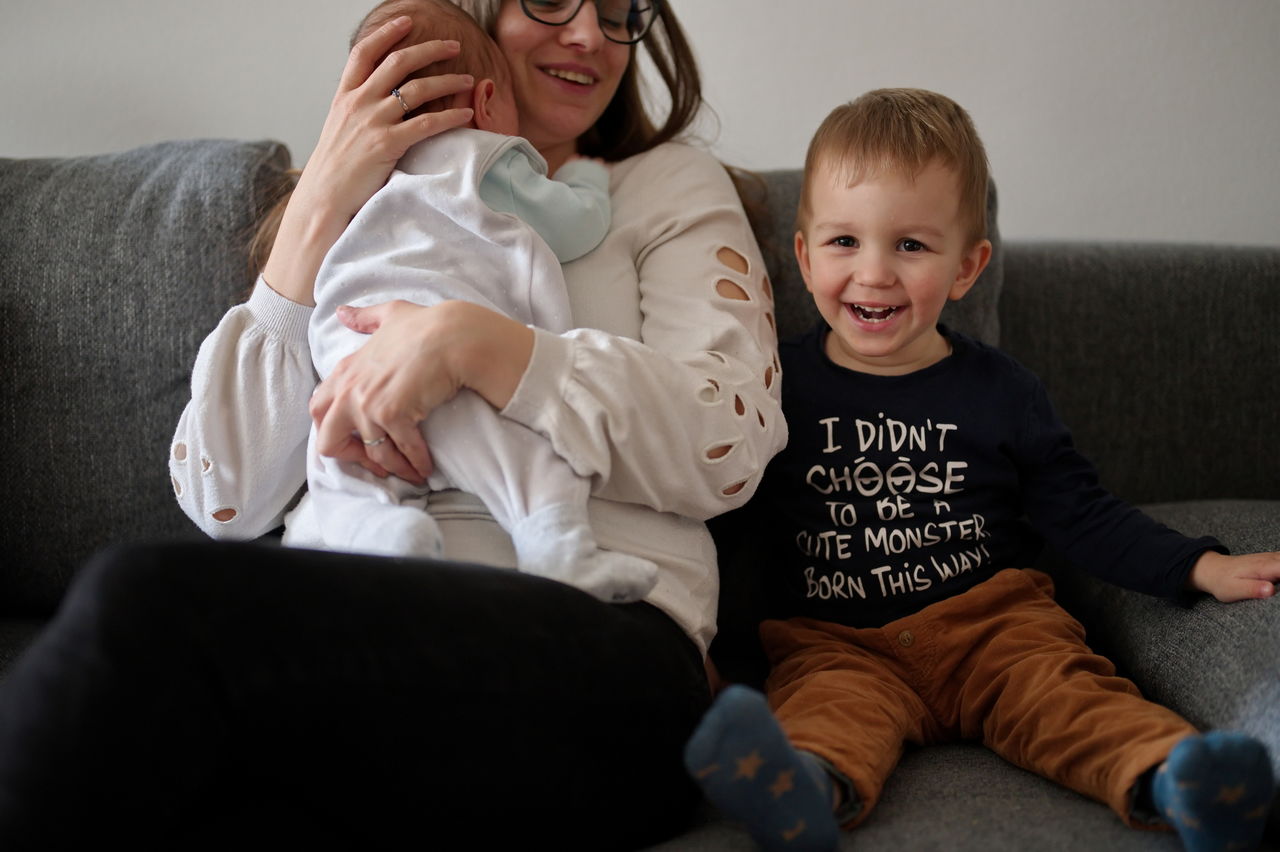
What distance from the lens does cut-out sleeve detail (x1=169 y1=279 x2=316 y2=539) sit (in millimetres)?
1242

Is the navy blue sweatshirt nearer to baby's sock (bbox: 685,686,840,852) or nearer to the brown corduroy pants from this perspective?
the brown corduroy pants

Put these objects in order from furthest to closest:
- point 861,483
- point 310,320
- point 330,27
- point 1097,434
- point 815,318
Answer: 1. point 330,27
2. point 1097,434
3. point 815,318
4. point 861,483
5. point 310,320

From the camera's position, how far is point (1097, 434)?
5.65 feet

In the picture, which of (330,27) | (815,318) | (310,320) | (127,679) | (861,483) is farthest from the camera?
(330,27)

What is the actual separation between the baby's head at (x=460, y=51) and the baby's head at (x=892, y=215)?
0.40 metres

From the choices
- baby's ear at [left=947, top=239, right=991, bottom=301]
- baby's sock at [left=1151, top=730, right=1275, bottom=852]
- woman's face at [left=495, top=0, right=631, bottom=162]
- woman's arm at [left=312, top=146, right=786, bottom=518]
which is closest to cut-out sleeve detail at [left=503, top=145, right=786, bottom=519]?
woman's arm at [left=312, top=146, right=786, bottom=518]

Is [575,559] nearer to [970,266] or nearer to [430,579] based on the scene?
[430,579]

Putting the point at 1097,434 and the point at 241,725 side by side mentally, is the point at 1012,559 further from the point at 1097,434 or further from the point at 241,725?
the point at 241,725

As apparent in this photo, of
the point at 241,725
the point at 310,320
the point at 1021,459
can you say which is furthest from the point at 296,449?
the point at 1021,459

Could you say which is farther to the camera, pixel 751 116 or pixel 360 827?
pixel 751 116

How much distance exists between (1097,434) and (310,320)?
1208 millimetres

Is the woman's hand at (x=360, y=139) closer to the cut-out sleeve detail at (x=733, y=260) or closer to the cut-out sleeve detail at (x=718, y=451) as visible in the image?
the cut-out sleeve detail at (x=733, y=260)

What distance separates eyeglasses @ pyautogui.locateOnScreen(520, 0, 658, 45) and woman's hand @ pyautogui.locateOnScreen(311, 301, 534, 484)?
478 mm

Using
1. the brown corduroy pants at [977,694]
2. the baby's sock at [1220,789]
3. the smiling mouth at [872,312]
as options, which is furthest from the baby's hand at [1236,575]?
the smiling mouth at [872,312]
